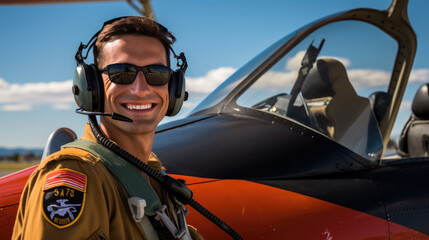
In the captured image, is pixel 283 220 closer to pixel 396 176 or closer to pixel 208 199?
pixel 208 199

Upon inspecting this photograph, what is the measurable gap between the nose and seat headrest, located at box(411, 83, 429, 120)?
10.0 ft

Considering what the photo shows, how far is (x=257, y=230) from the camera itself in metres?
1.94

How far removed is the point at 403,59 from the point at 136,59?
271 cm

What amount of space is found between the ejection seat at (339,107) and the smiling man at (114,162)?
140 centimetres

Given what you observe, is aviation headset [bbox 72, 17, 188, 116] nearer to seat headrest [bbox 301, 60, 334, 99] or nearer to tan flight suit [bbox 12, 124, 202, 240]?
tan flight suit [bbox 12, 124, 202, 240]

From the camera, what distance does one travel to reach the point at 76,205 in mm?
1042

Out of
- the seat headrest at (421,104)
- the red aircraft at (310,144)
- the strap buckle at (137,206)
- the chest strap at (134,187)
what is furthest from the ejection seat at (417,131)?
the strap buckle at (137,206)

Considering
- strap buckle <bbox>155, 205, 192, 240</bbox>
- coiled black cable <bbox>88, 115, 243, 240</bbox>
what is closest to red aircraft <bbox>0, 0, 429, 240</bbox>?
coiled black cable <bbox>88, 115, 243, 240</bbox>

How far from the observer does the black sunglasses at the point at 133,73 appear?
133 centimetres

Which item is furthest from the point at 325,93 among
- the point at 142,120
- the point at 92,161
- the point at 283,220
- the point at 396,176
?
the point at 92,161

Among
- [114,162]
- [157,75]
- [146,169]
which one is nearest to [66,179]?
[114,162]

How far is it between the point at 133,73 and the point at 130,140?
0.23 meters

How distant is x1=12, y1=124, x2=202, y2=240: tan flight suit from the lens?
1012 millimetres

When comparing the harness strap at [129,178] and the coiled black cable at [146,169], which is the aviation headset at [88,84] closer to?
the coiled black cable at [146,169]
